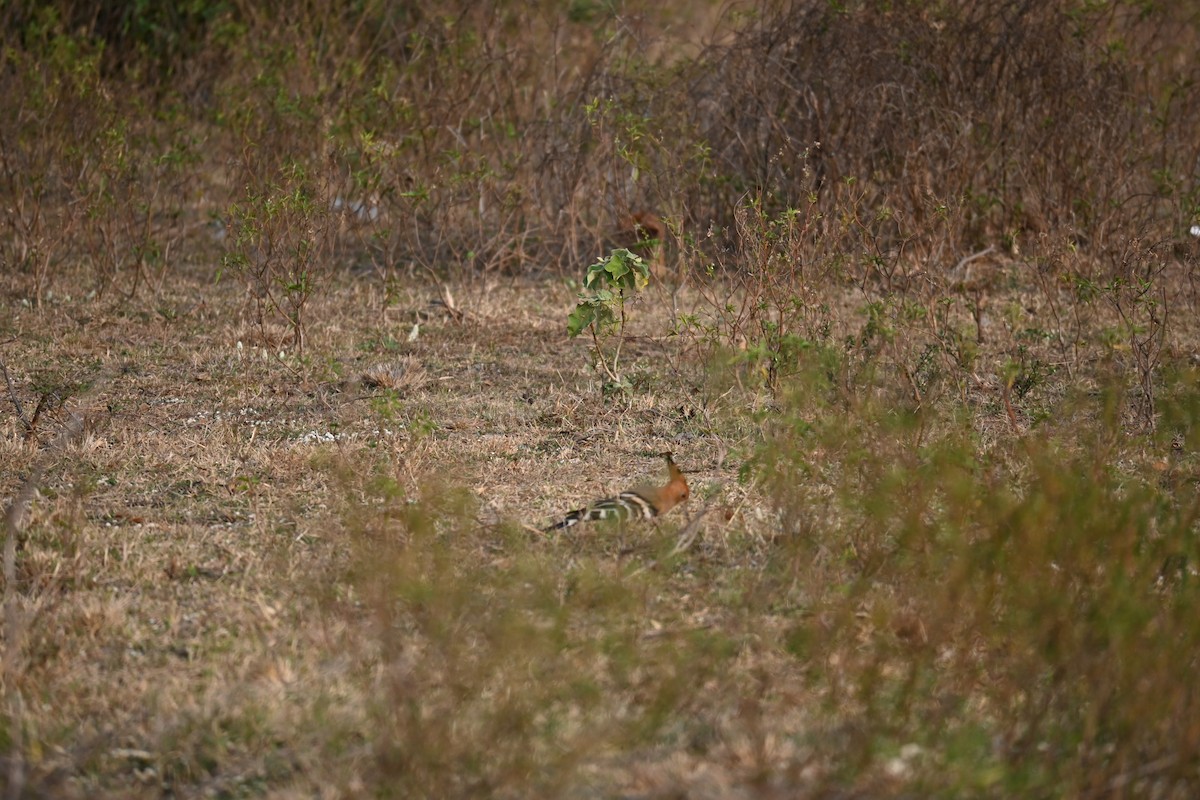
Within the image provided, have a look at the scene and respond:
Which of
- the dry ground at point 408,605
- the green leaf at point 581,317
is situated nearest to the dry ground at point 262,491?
the dry ground at point 408,605

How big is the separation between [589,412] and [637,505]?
145cm

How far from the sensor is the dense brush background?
2736mm

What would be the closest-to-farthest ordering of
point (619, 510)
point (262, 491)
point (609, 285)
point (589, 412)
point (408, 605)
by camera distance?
point (408, 605), point (619, 510), point (262, 491), point (589, 412), point (609, 285)

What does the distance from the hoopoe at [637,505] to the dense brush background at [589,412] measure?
0.06m

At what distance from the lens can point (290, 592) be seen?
11.3 ft

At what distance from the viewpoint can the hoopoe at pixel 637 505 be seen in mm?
3746

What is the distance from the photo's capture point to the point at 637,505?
377 cm

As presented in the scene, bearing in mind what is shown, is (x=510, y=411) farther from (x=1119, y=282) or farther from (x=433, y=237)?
(x=433, y=237)

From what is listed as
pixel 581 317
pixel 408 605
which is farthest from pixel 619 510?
pixel 581 317

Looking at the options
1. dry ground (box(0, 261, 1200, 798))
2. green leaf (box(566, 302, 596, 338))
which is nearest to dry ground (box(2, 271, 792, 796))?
dry ground (box(0, 261, 1200, 798))

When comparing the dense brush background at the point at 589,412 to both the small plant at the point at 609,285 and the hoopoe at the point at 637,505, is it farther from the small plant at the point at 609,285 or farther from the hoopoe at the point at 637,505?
the small plant at the point at 609,285

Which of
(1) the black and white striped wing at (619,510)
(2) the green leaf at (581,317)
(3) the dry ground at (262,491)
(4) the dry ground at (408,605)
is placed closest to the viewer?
(4) the dry ground at (408,605)

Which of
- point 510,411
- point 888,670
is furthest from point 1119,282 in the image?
point 888,670

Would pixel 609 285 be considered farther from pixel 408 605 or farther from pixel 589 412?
pixel 408 605
